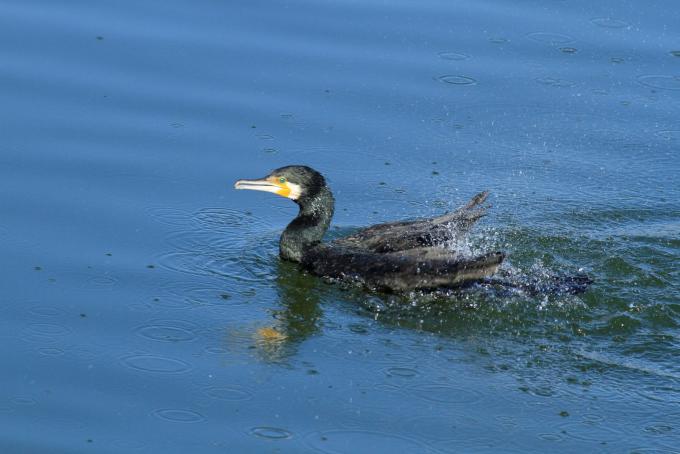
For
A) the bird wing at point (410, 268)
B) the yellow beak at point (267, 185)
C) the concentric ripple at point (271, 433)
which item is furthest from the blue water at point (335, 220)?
the yellow beak at point (267, 185)

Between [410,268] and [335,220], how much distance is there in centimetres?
141

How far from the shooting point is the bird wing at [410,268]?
33.1 feet

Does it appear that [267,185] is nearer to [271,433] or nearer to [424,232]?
[424,232]

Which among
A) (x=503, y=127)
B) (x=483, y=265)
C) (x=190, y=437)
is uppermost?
(x=503, y=127)

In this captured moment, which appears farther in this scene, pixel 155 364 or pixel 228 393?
pixel 155 364

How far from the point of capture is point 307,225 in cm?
1094

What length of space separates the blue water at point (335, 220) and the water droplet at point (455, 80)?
4 centimetres

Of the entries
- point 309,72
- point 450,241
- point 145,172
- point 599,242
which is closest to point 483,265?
point 450,241

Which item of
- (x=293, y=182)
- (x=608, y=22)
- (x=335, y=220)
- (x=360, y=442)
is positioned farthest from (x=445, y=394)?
(x=608, y=22)

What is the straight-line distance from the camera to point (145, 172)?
37.8 ft

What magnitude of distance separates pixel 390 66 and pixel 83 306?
5.20 m

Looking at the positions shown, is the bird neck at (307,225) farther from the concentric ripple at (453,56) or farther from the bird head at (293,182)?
the concentric ripple at (453,56)

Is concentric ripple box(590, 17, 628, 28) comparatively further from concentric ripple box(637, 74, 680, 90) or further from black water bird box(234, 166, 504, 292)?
black water bird box(234, 166, 504, 292)

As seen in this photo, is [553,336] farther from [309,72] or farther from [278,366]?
[309,72]
